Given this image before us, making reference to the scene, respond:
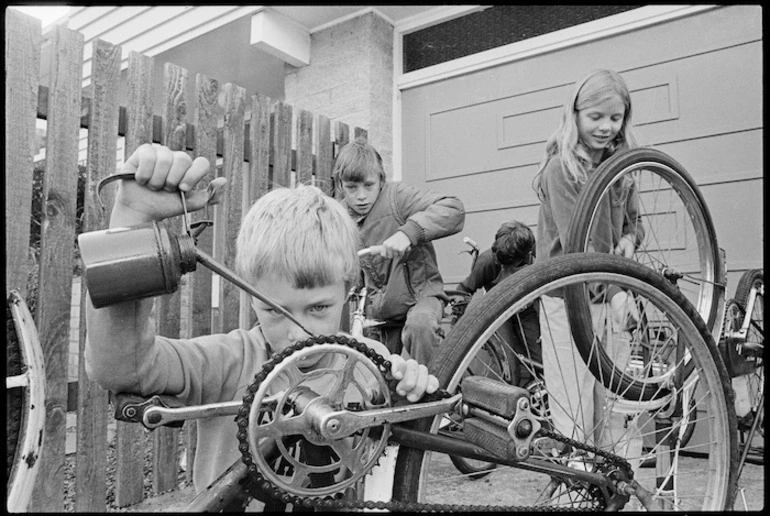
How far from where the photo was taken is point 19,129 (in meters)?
2.22

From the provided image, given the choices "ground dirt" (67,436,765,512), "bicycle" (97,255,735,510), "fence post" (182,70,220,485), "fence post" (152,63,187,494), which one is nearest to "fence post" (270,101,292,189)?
"fence post" (182,70,220,485)

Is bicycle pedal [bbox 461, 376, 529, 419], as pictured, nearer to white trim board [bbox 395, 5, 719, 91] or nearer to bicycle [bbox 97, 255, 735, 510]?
bicycle [bbox 97, 255, 735, 510]

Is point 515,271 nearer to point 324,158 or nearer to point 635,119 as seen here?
point 635,119

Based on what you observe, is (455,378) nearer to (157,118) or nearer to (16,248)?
(16,248)

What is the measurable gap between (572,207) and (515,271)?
124cm

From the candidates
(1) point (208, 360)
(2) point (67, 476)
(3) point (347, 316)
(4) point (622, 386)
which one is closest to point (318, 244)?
(1) point (208, 360)

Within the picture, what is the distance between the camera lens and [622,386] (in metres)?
1.62

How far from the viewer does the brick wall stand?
13.4 ft

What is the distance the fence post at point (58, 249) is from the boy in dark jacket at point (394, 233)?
1140mm

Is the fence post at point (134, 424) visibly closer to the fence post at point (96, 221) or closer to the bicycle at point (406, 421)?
the fence post at point (96, 221)

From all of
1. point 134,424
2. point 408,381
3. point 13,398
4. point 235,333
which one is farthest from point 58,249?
point 408,381

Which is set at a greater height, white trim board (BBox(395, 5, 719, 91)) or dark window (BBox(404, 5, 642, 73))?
dark window (BBox(404, 5, 642, 73))

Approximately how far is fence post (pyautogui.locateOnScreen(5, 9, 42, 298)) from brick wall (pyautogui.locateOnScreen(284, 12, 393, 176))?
2185 mm

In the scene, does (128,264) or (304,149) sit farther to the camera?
(304,149)
